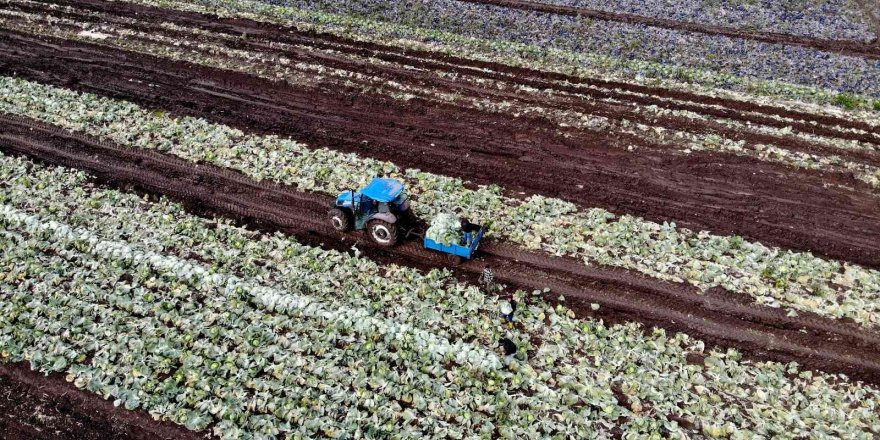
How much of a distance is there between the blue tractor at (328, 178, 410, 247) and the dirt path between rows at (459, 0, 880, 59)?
20.6 metres

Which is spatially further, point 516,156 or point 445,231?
point 516,156

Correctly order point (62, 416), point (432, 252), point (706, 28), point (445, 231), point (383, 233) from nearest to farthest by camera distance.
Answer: point (62, 416) → point (445, 231) → point (383, 233) → point (432, 252) → point (706, 28)

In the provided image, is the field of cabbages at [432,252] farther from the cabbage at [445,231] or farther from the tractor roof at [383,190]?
the tractor roof at [383,190]

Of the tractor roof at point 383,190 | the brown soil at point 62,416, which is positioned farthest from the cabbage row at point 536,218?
the brown soil at point 62,416

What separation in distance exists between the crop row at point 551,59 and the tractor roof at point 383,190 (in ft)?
40.5

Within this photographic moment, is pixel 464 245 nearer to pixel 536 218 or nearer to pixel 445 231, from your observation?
pixel 445 231

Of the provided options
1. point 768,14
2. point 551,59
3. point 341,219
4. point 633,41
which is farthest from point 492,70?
point 768,14

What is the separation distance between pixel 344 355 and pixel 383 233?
3.44 meters

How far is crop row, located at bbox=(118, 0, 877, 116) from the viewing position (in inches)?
860

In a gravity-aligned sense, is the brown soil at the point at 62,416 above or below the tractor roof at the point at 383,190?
below

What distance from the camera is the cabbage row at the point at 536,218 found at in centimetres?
1309

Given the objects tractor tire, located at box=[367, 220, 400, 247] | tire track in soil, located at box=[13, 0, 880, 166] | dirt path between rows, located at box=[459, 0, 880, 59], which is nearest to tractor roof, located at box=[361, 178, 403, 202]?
tractor tire, located at box=[367, 220, 400, 247]

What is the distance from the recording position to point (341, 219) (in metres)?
13.9

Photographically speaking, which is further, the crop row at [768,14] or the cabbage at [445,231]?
the crop row at [768,14]
